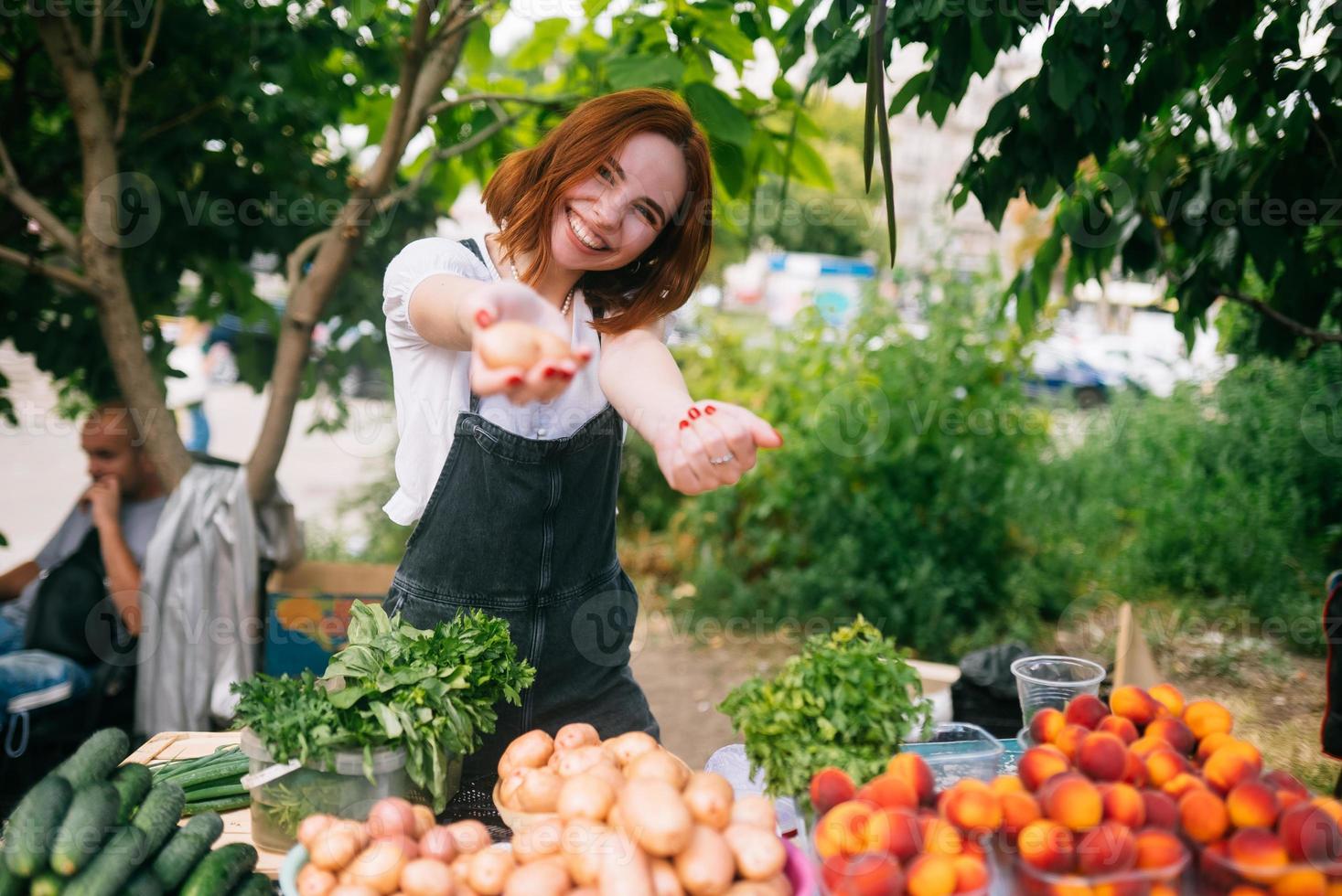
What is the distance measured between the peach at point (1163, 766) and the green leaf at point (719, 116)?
1.48 m

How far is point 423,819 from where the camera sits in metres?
1.26

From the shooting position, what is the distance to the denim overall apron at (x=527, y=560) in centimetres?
163

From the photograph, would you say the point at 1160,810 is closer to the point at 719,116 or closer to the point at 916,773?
the point at 916,773

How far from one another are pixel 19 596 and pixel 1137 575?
17.6 feet

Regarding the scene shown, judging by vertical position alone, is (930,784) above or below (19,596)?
above

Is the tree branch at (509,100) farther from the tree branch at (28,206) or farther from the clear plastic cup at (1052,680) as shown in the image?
the clear plastic cup at (1052,680)

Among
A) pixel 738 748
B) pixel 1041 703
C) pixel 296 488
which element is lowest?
pixel 296 488

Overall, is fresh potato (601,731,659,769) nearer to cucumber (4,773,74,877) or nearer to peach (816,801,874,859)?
peach (816,801,874,859)

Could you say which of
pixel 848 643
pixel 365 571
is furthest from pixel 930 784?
pixel 365 571

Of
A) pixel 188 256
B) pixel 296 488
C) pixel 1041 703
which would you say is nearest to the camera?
pixel 1041 703

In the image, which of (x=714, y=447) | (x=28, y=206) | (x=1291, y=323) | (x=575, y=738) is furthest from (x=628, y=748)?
(x=28, y=206)

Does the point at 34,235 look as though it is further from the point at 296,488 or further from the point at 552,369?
the point at 296,488

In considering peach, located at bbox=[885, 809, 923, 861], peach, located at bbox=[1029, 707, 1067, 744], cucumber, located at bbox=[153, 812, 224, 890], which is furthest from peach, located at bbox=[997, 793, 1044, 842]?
cucumber, located at bbox=[153, 812, 224, 890]

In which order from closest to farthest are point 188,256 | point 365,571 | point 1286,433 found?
point 188,256 → point 365,571 → point 1286,433
